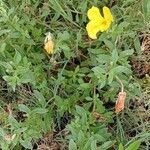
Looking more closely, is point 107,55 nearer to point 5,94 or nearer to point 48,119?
point 48,119

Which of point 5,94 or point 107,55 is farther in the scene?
point 5,94

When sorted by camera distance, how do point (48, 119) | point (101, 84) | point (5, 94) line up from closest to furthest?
point (101, 84), point (48, 119), point (5, 94)

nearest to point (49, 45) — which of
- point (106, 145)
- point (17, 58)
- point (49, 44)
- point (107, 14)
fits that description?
point (49, 44)

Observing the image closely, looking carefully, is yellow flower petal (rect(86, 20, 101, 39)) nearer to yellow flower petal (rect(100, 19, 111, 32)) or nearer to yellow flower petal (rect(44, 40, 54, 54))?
yellow flower petal (rect(100, 19, 111, 32))

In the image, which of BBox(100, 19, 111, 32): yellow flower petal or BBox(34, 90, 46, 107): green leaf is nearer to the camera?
BBox(100, 19, 111, 32): yellow flower petal

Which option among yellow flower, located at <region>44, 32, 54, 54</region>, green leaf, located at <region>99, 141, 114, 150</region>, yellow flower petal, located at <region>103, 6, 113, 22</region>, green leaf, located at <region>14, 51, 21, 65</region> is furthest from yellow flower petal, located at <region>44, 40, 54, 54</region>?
green leaf, located at <region>99, 141, 114, 150</region>

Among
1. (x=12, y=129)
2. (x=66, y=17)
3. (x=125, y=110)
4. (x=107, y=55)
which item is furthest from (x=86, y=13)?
(x=12, y=129)

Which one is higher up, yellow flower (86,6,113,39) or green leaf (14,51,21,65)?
green leaf (14,51,21,65)
